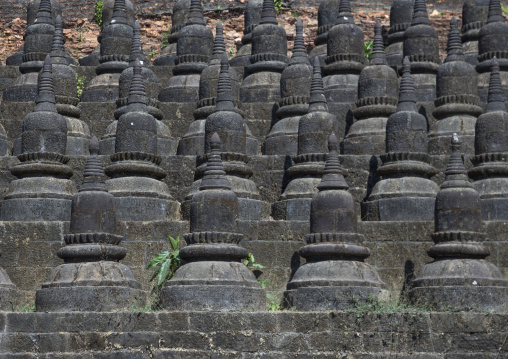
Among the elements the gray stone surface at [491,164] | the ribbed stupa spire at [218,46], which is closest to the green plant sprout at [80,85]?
the ribbed stupa spire at [218,46]

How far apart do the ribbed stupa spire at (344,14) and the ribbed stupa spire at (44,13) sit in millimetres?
6189

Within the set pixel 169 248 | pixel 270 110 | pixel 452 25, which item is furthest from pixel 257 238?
pixel 452 25

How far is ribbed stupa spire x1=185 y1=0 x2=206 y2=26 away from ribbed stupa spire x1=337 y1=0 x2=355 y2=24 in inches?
115

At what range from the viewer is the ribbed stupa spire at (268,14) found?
23.6 meters

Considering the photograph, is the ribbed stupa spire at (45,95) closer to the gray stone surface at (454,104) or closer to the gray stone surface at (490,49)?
the gray stone surface at (454,104)

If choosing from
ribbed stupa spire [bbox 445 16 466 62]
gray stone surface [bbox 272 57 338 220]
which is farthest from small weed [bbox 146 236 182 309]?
ribbed stupa spire [bbox 445 16 466 62]

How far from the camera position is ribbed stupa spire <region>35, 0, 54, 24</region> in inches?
961

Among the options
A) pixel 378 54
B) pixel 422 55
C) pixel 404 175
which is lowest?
pixel 404 175

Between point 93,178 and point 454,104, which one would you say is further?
point 454,104

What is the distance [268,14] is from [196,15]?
1608 mm

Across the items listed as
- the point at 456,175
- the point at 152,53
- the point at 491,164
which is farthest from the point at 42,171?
the point at 152,53

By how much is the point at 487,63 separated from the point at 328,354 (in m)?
10.1

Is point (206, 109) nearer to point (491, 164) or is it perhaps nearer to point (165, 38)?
point (491, 164)

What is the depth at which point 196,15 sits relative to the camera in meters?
24.2
